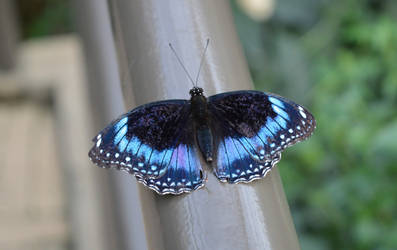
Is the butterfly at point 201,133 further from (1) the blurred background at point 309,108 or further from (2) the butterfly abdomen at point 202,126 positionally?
(1) the blurred background at point 309,108

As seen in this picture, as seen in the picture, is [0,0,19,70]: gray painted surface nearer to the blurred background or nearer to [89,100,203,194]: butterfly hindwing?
the blurred background

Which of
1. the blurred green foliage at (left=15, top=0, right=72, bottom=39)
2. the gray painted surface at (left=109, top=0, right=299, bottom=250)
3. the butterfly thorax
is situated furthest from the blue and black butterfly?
the blurred green foliage at (left=15, top=0, right=72, bottom=39)

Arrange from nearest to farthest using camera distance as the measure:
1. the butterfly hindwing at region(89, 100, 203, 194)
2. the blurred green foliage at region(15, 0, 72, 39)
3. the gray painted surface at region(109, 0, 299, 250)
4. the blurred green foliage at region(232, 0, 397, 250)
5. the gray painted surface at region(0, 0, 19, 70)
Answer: the gray painted surface at region(109, 0, 299, 250)
the butterfly hindwing at region(89, 100, 203, 194)
the blurred green foliage at region(232, 0, 397, 250)
the gray painted surface at region(0, 0, 19, 70)
the blurred green foliage at region(15, 0, 72, 39)

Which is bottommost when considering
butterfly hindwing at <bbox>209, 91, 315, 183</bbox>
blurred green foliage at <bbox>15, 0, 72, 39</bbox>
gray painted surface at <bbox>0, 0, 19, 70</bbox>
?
butterfly hindwing at <bbox>209, 91, 315, 183</bbox>

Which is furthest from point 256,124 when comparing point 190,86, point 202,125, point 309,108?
point 309,108

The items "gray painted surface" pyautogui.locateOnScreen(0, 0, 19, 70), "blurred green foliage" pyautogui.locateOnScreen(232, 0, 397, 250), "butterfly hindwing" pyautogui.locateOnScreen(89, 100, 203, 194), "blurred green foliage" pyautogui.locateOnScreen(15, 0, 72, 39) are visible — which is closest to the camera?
"butterfly hindwing" pyautogui.locateOnScreen(89, 100, 203, 194)

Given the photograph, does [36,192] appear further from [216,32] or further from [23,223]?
[216,32]

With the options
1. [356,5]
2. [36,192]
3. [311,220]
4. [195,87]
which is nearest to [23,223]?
[36,192]

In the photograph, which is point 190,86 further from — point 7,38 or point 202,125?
point 7,38
